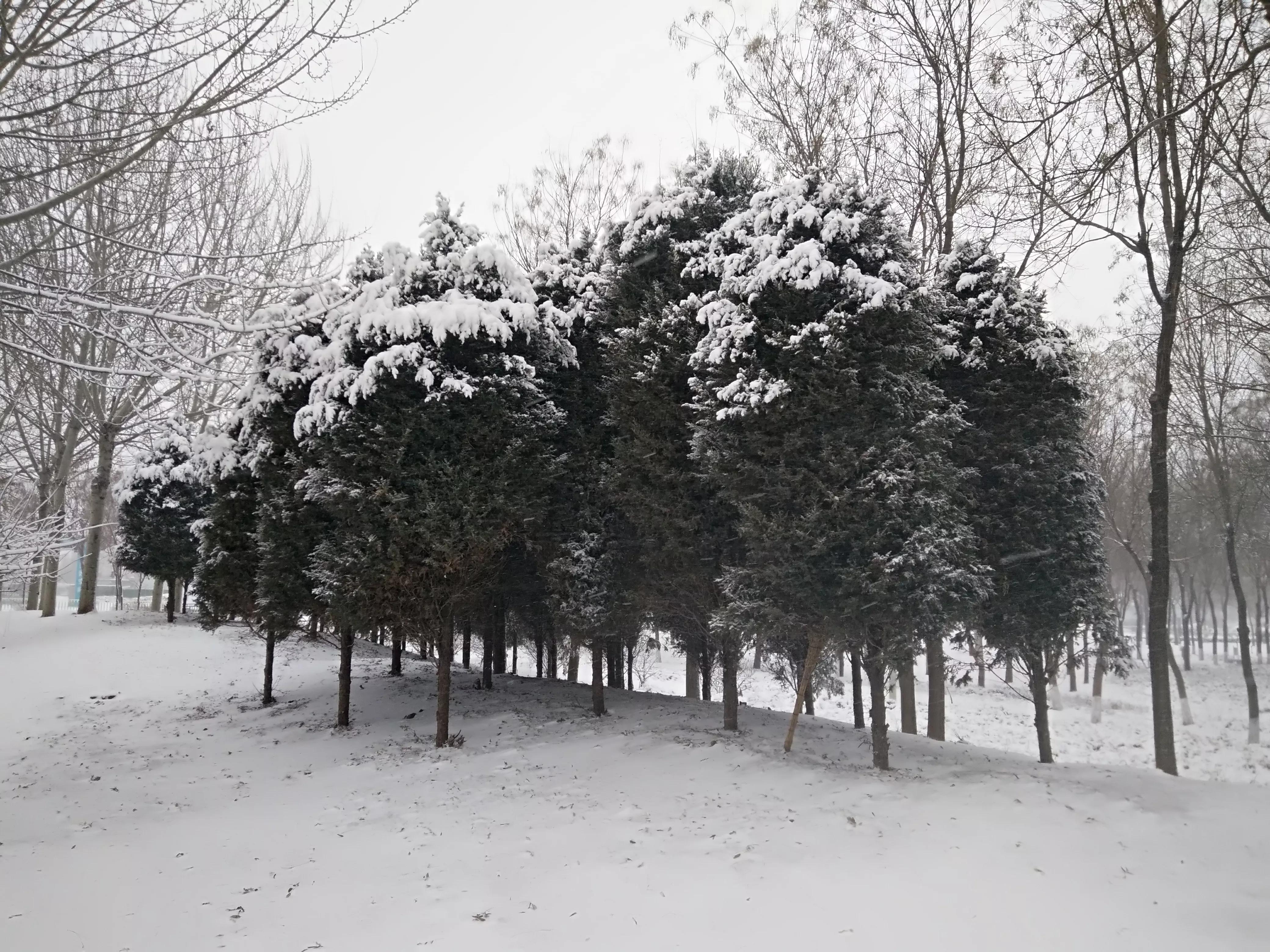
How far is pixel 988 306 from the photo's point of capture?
10641 mm

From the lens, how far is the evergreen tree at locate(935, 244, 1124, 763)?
1011cm

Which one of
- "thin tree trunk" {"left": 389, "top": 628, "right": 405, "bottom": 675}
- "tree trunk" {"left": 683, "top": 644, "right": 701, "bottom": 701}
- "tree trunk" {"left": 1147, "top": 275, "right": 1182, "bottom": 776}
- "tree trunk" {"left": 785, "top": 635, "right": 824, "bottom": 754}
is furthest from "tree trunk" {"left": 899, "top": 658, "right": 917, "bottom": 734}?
"thin tree trunk" {"left": 389, "top": 628, "right": 405, "bottom": 675}

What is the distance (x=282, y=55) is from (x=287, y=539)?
849 cm

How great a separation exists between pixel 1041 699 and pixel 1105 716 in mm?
14311

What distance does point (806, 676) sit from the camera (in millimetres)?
9156

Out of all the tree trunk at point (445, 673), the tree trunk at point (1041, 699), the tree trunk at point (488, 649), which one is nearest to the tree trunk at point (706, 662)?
the tree trunk at point (488, 649)

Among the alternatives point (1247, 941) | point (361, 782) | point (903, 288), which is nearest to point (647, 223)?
point (903, 288)

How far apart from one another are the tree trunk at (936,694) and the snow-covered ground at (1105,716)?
130 centimetres

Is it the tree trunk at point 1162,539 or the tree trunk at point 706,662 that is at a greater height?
the tree trunk at point 1162,539

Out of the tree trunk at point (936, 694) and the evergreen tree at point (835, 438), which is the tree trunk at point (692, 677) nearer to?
the tree trunk at point (936, 694)

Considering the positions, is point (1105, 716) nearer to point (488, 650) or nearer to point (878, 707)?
point (878, 707)

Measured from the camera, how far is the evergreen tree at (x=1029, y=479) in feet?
33.2

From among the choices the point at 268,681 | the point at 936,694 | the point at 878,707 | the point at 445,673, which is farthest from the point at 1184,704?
the point at 268,681

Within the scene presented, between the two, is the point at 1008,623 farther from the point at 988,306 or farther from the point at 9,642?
the point at 9,642
